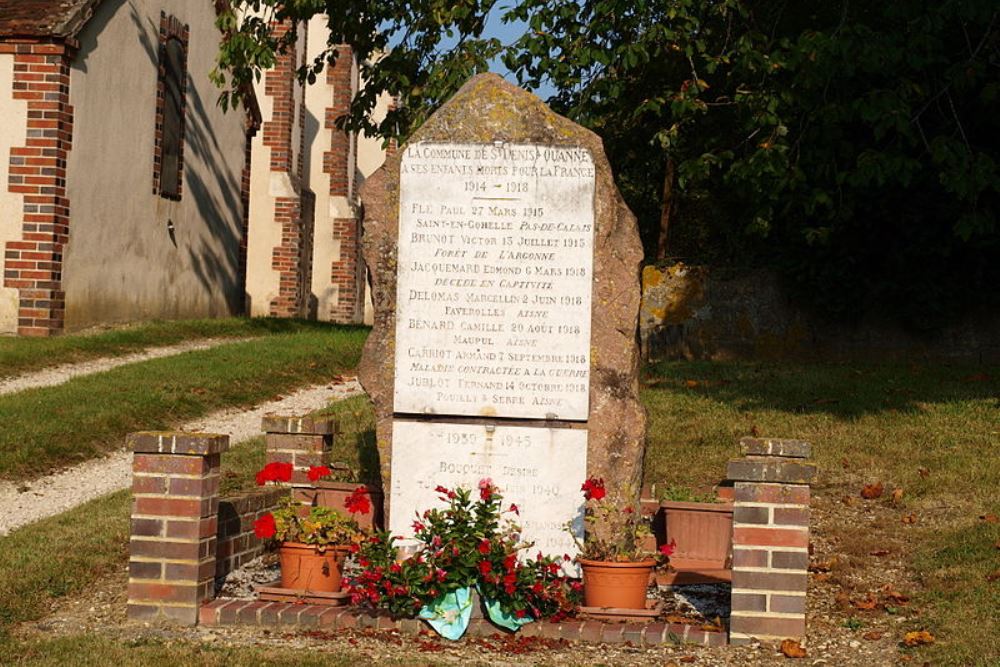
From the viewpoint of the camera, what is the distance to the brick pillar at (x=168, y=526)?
22.2ft

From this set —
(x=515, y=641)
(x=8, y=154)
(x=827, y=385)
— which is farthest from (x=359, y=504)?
(x=8, y=154)

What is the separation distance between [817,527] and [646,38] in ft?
20.2

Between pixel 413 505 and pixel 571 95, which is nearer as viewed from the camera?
pixel 413 505

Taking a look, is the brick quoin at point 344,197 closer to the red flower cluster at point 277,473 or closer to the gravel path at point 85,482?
the gravel path at point 85,482

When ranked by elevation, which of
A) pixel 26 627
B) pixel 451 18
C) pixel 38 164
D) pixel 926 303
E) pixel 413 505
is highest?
pixel 451 18

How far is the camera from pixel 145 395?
13773mm

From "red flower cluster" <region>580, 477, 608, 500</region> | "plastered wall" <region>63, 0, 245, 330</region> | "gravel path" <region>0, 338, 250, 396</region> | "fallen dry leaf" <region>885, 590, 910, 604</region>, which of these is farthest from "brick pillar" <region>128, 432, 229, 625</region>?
"plastered wall" <region>63, 0, 245, 330</region>

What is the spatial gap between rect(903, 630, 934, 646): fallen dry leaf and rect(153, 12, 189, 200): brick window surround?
16.4 m

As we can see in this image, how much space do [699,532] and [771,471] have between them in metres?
2.11

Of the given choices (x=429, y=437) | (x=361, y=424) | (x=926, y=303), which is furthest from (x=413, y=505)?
(x=926, y=303)

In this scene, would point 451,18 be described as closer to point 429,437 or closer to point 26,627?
point 429,437

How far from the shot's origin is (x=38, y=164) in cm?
1734

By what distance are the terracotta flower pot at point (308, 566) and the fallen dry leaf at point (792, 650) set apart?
2.50 m

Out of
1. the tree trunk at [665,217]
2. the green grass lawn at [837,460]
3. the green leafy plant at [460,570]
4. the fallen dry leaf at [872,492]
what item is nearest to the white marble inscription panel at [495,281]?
the green leafy plant at [460,570]
